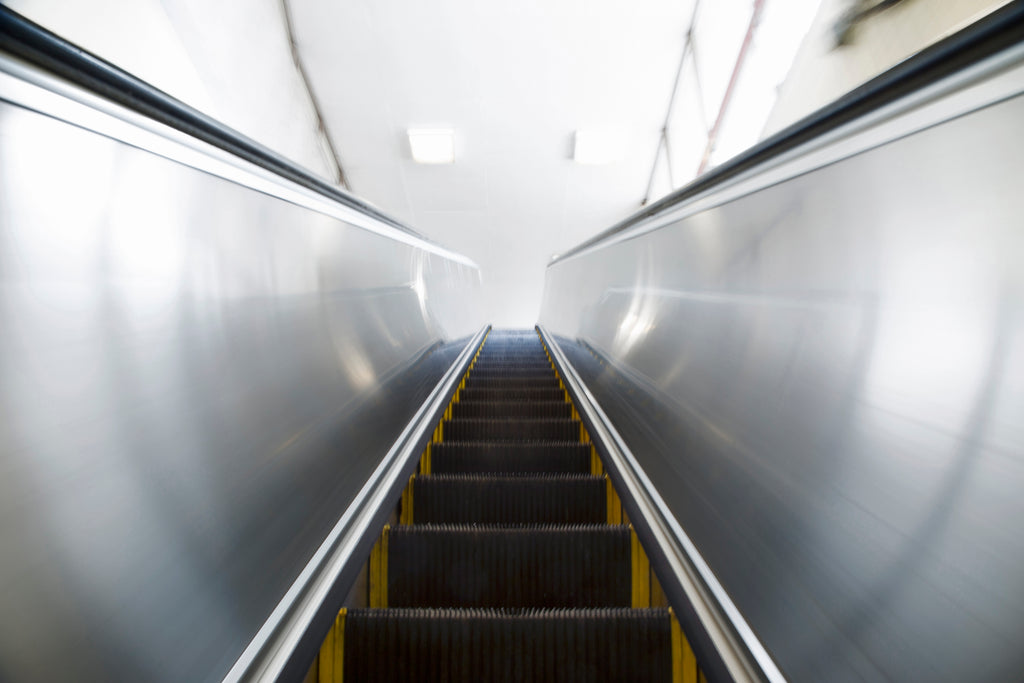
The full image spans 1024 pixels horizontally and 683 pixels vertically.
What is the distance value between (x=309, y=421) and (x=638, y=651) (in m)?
1.05

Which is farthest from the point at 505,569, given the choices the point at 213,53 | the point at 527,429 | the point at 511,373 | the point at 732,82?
the point at 732,82

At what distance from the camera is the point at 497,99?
7934 millimetres

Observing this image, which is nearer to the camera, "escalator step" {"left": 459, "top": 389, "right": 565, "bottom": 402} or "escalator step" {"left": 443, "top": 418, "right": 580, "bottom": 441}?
"escalator step" {"left": 443, "top": 418, "right": 580, "bottom": 441}

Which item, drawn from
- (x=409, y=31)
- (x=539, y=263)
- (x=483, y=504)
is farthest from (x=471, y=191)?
(x=483, y=504)

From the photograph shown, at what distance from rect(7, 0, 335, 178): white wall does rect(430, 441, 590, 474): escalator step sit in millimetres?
2738

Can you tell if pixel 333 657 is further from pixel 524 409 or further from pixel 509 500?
pixel 524 409

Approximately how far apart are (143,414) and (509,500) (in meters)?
1.57

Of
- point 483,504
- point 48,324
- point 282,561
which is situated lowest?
point 483,504

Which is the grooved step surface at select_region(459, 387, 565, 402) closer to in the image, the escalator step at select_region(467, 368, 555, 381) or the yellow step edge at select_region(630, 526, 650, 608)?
the escalator step at select_region(467, 368, 555, 381)

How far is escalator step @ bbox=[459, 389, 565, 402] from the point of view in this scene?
400 cm

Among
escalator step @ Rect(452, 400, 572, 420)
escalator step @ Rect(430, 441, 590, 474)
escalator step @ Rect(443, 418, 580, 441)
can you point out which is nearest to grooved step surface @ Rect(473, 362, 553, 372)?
escalator step @ Rect(452, 400, 572, 420)

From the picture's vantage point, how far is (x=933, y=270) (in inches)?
33.9

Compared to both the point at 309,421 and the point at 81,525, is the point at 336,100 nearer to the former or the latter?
the point at 309,421

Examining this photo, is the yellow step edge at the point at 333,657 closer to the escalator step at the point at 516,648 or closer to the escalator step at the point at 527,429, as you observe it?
the escalator step at the point at 516,648
